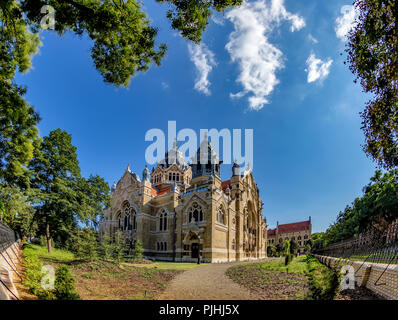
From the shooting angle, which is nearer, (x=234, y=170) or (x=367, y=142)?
(x=367, y=142)

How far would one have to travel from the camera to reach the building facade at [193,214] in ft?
93.8

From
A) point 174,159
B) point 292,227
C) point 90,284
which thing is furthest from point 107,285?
point 292,227

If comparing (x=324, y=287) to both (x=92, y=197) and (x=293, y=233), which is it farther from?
(x=293, y=233)

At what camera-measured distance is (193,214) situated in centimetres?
2992

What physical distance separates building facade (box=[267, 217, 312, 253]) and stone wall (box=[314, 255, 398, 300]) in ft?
296

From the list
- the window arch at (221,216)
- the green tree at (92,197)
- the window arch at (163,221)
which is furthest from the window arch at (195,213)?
the green tree at (92,197)

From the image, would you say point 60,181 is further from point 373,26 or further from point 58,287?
point 373,26

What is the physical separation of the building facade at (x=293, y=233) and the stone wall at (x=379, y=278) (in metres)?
90.2

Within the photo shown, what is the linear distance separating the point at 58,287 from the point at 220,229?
83.5ft

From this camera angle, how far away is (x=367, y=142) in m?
10.1

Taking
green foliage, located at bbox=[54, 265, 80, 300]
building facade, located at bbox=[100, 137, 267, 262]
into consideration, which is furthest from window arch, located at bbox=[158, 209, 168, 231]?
green foliage, located at bbox=[54, 265, 80, 300]

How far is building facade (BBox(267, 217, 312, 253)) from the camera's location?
9069cm

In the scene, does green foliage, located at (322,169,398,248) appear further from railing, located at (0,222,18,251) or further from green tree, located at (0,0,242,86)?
railing, located at (0,222,18,251)
